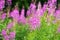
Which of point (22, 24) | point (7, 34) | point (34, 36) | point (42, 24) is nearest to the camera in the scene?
point (7, 34)

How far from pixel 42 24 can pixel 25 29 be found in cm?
42

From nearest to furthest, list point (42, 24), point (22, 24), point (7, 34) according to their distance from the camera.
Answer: point (7, 34) → point (42, 24) → point (22, 24)

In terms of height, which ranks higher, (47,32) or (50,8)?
(50,8)

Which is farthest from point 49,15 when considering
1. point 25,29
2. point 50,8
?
point 25,29

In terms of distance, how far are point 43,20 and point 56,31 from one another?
0.30m

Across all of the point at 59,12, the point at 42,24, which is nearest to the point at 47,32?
the point at 42,24

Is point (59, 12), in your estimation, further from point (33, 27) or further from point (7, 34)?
point (7, 34)

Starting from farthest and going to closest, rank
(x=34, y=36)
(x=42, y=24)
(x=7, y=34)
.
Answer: (x=42, y=24)
(x=34, y=36)
(x=7, y=34)

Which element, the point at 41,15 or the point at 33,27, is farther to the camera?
the point at 41,15

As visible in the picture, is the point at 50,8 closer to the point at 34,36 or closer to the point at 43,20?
the point at 43,20

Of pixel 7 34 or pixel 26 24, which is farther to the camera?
pixel 26 24

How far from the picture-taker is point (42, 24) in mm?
5246

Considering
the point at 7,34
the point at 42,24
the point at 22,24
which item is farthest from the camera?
the point at 22,24

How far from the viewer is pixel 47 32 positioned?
5.18 m
